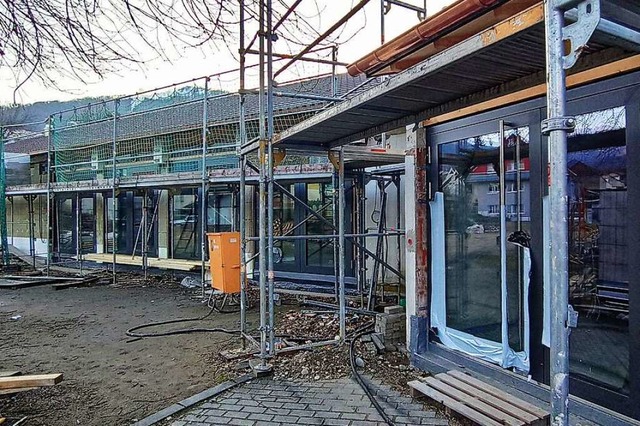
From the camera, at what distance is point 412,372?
16.1ft

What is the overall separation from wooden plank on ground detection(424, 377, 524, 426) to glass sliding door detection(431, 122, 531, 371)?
0.57 m

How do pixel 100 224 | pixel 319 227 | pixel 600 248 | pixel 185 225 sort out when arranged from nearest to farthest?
pixel 600 248 → pixel 319 227 → pixel 185 225 → pixel 100 224

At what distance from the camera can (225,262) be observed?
7.91 m

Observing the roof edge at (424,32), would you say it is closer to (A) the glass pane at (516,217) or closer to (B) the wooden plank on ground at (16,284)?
(A) the glass pane at (516,217)

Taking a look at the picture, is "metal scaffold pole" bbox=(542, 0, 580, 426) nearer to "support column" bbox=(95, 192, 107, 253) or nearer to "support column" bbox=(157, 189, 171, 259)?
"support column" bbox=(157, 189, 171, 259)

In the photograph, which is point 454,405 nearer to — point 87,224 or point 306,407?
point 306,407

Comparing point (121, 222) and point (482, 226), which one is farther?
point (121, 222)

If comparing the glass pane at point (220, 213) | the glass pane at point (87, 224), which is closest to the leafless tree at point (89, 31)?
the glass pane at point (220, 213)

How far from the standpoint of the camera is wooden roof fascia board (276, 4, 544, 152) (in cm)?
188

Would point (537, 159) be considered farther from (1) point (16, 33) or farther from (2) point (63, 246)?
(2) point (63, 246)

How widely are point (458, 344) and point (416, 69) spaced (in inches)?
121

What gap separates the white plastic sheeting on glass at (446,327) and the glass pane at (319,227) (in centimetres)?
478

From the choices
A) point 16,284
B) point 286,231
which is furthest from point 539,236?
point 16,284

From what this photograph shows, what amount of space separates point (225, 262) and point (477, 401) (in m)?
5.13
